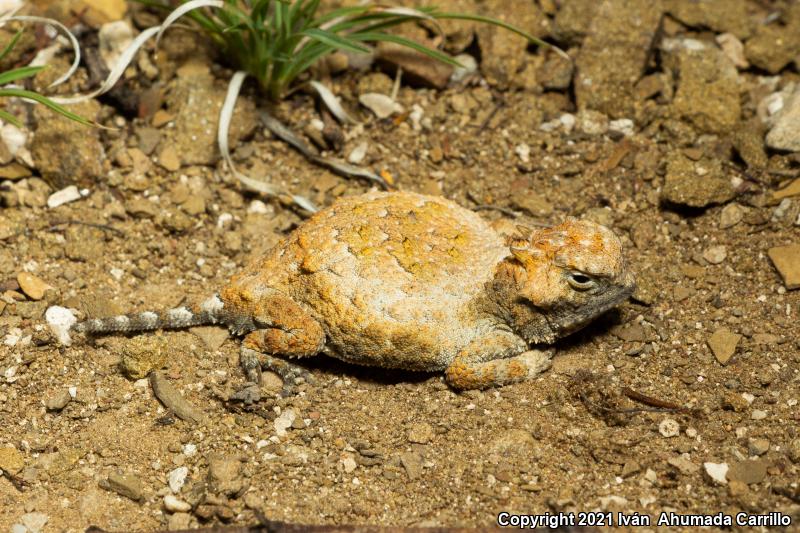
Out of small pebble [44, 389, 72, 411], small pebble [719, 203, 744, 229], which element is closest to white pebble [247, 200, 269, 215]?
small pebble [44, 389, 72, 411]

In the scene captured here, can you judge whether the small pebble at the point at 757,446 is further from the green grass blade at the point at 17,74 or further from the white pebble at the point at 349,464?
the green grass blade at the point at 17,74

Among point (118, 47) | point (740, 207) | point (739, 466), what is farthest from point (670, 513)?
point (118, 47)

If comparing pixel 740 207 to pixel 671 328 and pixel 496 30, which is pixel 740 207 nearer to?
pixel 671 328

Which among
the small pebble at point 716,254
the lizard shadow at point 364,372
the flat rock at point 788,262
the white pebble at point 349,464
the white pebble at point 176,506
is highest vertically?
the flat rock at point 788,262

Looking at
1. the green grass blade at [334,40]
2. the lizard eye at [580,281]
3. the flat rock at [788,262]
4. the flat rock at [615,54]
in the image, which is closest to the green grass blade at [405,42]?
the green grass blade at [334,40]

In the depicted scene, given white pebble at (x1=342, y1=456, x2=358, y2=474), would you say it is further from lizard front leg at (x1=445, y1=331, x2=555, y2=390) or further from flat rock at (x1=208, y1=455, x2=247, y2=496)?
lizard front leg at (x1=445, y1=331, x2=555, y2=390)
